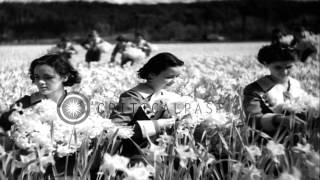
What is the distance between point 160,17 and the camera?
1.84 m

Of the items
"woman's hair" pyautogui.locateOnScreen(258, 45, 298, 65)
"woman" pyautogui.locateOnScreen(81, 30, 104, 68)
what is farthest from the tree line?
"woman's hair" pyautogui.locateOnScreen(258, 45, 298, 65)

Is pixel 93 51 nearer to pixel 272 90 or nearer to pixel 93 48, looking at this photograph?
pixel 93 48

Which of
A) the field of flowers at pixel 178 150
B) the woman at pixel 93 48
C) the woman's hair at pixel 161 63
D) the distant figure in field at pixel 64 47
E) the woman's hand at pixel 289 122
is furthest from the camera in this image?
the woman at pixel 93 48

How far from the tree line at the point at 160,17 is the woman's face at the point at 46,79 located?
31.7 inches

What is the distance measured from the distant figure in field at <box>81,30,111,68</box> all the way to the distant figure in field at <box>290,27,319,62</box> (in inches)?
51.3

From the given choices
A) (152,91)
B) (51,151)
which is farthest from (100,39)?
(51,151)

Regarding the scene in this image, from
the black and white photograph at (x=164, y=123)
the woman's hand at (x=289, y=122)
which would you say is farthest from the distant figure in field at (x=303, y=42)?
the woman's hand at (x=289, y=122)

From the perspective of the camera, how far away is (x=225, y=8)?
6.63ft

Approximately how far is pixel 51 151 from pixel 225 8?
5.09ft

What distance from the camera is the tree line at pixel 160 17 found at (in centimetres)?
158

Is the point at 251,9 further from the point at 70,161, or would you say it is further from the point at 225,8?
the point at 70,161

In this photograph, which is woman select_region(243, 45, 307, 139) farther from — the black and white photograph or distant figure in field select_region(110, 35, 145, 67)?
distant figure in field select_region(110, 35, 145, 67)

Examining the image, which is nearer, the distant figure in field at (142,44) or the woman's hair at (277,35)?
the woman's hair at (277,35)

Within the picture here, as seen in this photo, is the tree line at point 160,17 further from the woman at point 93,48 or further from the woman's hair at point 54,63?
the woman's hair at point 54,63
